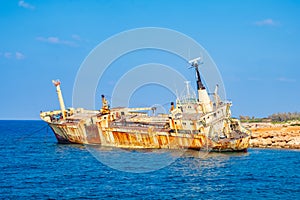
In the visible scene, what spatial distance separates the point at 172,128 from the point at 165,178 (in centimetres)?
1775

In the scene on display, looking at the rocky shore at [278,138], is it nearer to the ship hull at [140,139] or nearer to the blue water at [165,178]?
the blue water at [165,178]

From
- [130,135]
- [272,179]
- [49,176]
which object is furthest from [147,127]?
[272,179]

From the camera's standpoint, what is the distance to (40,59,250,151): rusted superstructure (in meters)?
58.5

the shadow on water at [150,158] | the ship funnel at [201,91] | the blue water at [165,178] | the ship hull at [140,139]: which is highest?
the ship funnel at [201,91]

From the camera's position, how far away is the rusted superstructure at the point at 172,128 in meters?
58.5

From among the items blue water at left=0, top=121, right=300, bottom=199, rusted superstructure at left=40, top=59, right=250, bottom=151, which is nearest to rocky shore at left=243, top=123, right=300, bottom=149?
blue water at left=0, top=121, right=300, bottom=199

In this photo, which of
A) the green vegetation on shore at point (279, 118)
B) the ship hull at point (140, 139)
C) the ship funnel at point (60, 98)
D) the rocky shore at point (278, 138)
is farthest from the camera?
the green vegetation on shore at point (279, 118)

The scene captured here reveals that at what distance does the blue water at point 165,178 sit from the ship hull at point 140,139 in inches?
54.0

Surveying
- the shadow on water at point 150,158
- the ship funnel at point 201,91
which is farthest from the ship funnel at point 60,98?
the ship funnel at point 201,91

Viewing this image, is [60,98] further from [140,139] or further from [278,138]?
[278,138]

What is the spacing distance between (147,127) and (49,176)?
71.9 feet

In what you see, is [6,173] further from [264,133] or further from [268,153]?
[264,133]

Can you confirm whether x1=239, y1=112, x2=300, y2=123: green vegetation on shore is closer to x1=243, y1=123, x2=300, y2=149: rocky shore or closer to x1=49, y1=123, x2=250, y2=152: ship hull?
x1=243, y1=123, x2=300, y2=149: rocky shore

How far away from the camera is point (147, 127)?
2606 inches
